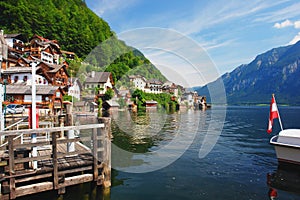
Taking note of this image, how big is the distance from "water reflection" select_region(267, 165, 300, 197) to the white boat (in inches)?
19.7

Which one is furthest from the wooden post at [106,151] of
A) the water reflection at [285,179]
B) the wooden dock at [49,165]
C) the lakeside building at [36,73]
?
the lakeside building at [36,73]

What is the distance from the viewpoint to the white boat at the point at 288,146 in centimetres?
1348

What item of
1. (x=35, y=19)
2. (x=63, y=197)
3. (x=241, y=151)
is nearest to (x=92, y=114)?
(x=241, y=151)

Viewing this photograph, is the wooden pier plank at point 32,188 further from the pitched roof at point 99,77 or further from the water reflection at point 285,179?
the pitched roof at point 99,77

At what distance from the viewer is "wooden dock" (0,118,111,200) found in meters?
7.63

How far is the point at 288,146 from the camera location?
13734mm

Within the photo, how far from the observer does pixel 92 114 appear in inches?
1962

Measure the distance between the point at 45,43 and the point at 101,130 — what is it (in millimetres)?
66630

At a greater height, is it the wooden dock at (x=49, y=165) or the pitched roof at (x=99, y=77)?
the pitched roof at (x=99, y=77)

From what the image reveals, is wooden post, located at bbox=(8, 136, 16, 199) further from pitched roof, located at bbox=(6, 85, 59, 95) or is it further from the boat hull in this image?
pitched roof, located at bbox=(6, 85, 59, 95)

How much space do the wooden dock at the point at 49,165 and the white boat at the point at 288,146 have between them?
38.1ft

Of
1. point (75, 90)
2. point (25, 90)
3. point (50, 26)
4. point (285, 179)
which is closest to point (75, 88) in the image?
point (75, 90)

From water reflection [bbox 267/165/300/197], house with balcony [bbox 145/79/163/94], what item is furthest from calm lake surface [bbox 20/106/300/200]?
house with balcony [bbox 145/79/163/94]

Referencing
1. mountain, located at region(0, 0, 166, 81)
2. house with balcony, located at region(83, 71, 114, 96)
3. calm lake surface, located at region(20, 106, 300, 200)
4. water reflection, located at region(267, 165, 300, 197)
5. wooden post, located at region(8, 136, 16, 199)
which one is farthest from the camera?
mountain, located at region(0, 0, 166, 81)
